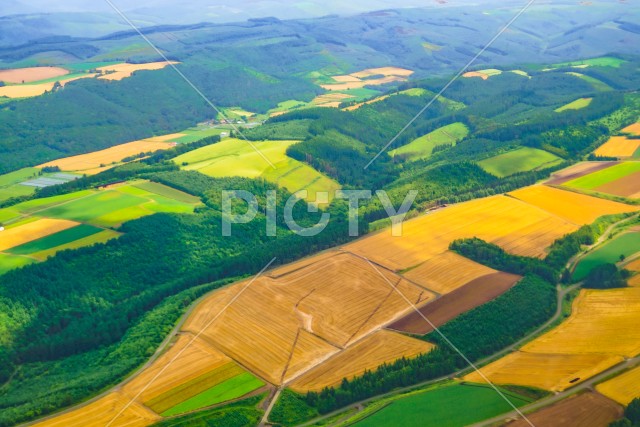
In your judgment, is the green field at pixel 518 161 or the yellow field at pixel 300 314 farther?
the green field at pixel 518 161

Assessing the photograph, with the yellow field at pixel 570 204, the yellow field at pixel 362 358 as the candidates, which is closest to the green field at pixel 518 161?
the yellow field at pixel 570 204

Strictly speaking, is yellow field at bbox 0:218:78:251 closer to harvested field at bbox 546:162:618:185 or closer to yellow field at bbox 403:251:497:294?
yellow field at bbox 403:251:497:294

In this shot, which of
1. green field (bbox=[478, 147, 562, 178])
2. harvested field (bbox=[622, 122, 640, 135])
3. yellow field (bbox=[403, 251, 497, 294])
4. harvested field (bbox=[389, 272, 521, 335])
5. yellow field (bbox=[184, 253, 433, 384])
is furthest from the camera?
harvested field (bbox=[622, 122, 640, 135])

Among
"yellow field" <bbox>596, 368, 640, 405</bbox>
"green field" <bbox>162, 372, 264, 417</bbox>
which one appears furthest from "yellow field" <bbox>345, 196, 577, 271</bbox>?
"yellow field" <bbox>596, 368, 640, 405</bbox>

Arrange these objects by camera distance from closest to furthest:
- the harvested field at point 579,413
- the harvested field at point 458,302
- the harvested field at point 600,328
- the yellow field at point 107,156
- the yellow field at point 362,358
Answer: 1. the harvested field at point 579,413
2. the yellow field at point 362,358
3. the harvested field at point 600,328
4. the harvested field at point 458,302
5. the yellow field at point 107,156

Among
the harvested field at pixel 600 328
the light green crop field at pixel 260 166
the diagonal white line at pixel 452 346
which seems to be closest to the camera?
the diagonal white line at pixel 452 346

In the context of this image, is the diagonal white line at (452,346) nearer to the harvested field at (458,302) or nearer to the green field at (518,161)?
the harvested field at (458,302)

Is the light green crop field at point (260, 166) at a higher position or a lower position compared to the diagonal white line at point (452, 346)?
higher
